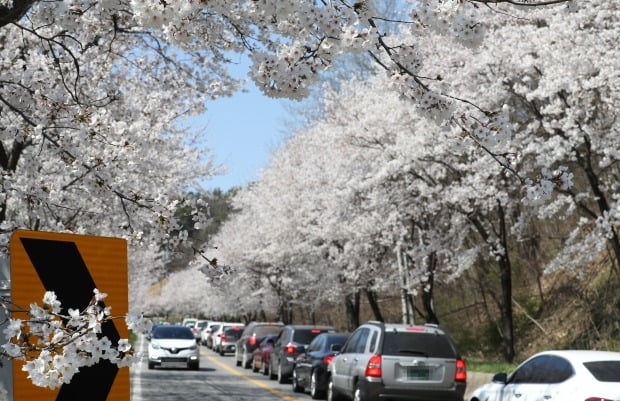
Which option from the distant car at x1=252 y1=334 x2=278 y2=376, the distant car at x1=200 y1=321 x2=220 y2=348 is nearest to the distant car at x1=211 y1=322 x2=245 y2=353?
the distant car at x1=200 y1=321 x2=220 y2=348

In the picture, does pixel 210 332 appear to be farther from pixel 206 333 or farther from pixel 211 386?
pixel 211 386

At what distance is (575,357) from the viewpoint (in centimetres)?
1058

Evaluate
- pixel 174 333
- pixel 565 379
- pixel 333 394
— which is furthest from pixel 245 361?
pixel 565 379

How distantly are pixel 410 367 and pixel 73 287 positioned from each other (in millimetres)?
12172

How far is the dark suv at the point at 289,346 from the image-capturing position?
25.8m

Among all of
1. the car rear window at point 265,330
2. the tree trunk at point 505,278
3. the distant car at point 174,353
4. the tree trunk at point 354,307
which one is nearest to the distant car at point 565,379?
the tree trunk at point 505,278

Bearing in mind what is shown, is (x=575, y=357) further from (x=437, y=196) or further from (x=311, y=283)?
(x=311, y=283)

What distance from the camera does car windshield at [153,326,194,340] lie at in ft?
112

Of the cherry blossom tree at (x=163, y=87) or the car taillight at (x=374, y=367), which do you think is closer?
the cherry blossom tree at (x=163, y=87)

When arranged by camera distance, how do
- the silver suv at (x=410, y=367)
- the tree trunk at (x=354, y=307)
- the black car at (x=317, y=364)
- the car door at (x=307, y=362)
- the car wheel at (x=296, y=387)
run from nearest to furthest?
the silver suv at (x=410, y=367), the black car at (x=317, y=364), the car door at (x=307, y=362), the car wheel at (x=296, y=387), the tree trunk at (x=354, y=307)

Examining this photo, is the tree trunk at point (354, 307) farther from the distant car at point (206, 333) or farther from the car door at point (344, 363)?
the car door at point (344, 363)

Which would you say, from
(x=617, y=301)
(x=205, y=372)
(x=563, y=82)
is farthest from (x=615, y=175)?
(x=205, y=372)

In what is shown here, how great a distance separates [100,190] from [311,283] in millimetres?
39018

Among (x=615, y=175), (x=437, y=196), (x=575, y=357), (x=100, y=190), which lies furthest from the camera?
(x=437, y=196)
